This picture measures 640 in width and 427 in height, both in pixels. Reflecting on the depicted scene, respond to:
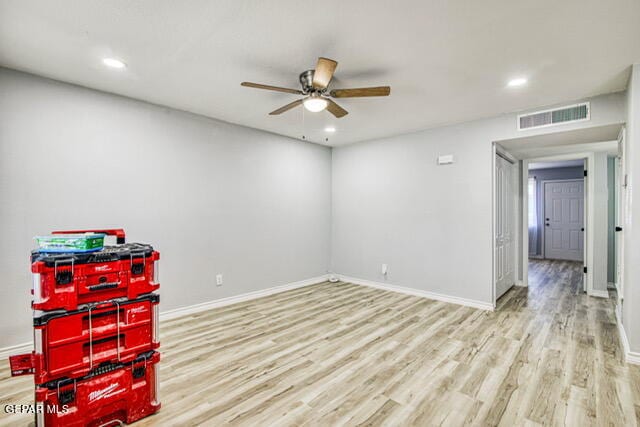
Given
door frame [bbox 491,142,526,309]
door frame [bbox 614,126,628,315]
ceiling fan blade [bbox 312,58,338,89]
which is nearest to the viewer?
ceiling fan blade [bbox 312,58,338,89]

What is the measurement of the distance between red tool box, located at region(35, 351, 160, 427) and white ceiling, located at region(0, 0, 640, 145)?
2205 mm

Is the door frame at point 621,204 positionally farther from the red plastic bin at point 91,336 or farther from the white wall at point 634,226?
the red plastic bin at point 91,336

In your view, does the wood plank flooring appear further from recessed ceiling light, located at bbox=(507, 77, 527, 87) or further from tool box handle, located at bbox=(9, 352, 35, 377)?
recessed ceiling light, located at bbox=(507, 77, 527, 87)

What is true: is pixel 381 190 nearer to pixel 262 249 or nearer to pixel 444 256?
pixel 444 256

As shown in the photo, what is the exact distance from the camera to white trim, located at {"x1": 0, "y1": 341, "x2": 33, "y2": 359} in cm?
274

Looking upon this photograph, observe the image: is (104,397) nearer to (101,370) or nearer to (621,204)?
(101,370)

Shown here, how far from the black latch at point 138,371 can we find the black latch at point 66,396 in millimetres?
287

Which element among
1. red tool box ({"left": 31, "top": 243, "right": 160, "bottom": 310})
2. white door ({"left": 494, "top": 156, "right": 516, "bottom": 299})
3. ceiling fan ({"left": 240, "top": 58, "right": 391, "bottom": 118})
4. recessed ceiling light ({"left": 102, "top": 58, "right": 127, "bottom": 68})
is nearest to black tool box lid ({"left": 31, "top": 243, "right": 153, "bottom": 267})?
red tool box ({"left": 31, "top": 243, "right": 160, "bottom": 310})

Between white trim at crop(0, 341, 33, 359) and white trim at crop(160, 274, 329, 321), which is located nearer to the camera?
white trim at crop(0, 341, 33, 359)

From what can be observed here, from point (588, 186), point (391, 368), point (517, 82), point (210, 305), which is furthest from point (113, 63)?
point (588, 186)

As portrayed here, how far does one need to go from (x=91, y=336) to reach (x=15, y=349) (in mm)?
1891

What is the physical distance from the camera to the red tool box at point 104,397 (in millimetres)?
1602

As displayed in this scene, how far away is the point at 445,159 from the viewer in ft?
14.8

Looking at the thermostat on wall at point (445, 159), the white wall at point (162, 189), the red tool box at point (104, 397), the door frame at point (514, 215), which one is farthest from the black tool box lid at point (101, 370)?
the thermostat on wall at point (445, 159)
